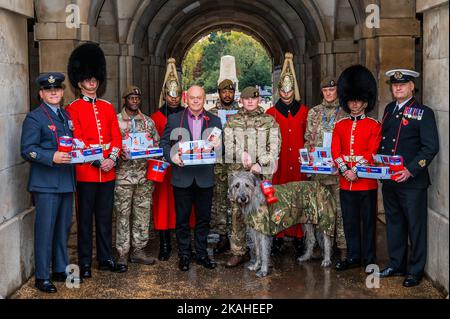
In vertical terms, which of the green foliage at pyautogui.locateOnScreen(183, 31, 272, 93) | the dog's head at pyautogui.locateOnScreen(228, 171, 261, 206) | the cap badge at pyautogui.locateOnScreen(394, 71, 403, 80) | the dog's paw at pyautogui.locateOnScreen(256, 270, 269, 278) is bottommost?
the dog's paw at pyautogui.locateOnScreen(256, 270, 269, 278)

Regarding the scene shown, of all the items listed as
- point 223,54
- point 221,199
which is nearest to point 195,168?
point 221,199

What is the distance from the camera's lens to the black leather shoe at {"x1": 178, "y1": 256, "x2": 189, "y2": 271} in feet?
20.8

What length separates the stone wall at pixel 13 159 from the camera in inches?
216

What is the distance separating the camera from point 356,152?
605cm

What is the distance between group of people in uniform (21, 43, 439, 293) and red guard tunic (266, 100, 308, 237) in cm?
27

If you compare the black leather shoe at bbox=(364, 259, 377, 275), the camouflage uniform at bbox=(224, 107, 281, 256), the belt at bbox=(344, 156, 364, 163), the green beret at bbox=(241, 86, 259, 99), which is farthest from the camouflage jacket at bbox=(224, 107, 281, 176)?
the black leather shoe at bbox=(364, 259, 377, 275)

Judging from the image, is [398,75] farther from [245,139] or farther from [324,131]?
[245,139]

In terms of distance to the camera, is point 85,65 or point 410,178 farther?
point 85,65

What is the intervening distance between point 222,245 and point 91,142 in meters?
2.02

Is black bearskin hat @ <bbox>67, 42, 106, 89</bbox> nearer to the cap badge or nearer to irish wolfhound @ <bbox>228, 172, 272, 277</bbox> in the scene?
irish wolfhound @ <bbox>228, 172, 272, 277</bbox>

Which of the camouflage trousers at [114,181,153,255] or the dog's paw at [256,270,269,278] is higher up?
the camouflage trousers at [114,181,153,255]
